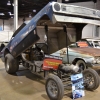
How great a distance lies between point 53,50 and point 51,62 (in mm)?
965

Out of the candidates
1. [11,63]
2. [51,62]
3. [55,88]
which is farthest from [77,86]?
[11,63]

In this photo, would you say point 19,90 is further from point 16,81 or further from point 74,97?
point 74,97

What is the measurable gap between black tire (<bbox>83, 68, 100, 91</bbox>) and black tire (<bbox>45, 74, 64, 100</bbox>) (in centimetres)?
107

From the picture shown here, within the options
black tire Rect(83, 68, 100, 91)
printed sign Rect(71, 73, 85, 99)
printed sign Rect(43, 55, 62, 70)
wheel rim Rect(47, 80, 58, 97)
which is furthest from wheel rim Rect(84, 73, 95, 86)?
wheel rim Rect(47, 80, 58, 97)

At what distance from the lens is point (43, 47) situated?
16.1ft

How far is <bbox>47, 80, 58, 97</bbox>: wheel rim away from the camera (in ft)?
10.9

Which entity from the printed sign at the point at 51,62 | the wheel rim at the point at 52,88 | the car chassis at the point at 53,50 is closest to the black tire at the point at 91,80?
the car chassis at the point at 53,50

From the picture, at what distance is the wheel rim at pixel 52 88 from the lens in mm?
3312

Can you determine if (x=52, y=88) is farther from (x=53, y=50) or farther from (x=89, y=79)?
(x=53, y=50)

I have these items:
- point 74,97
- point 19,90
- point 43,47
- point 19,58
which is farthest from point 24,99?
point 19,58

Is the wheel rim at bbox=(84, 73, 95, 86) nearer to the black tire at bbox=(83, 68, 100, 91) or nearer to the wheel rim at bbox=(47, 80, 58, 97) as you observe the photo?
the black tire at bbox=(83, 68, 100, 91)

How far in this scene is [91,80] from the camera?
3.96 m

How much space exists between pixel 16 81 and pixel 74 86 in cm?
206

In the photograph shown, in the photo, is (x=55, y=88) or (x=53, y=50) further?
(x=53, y=50)
